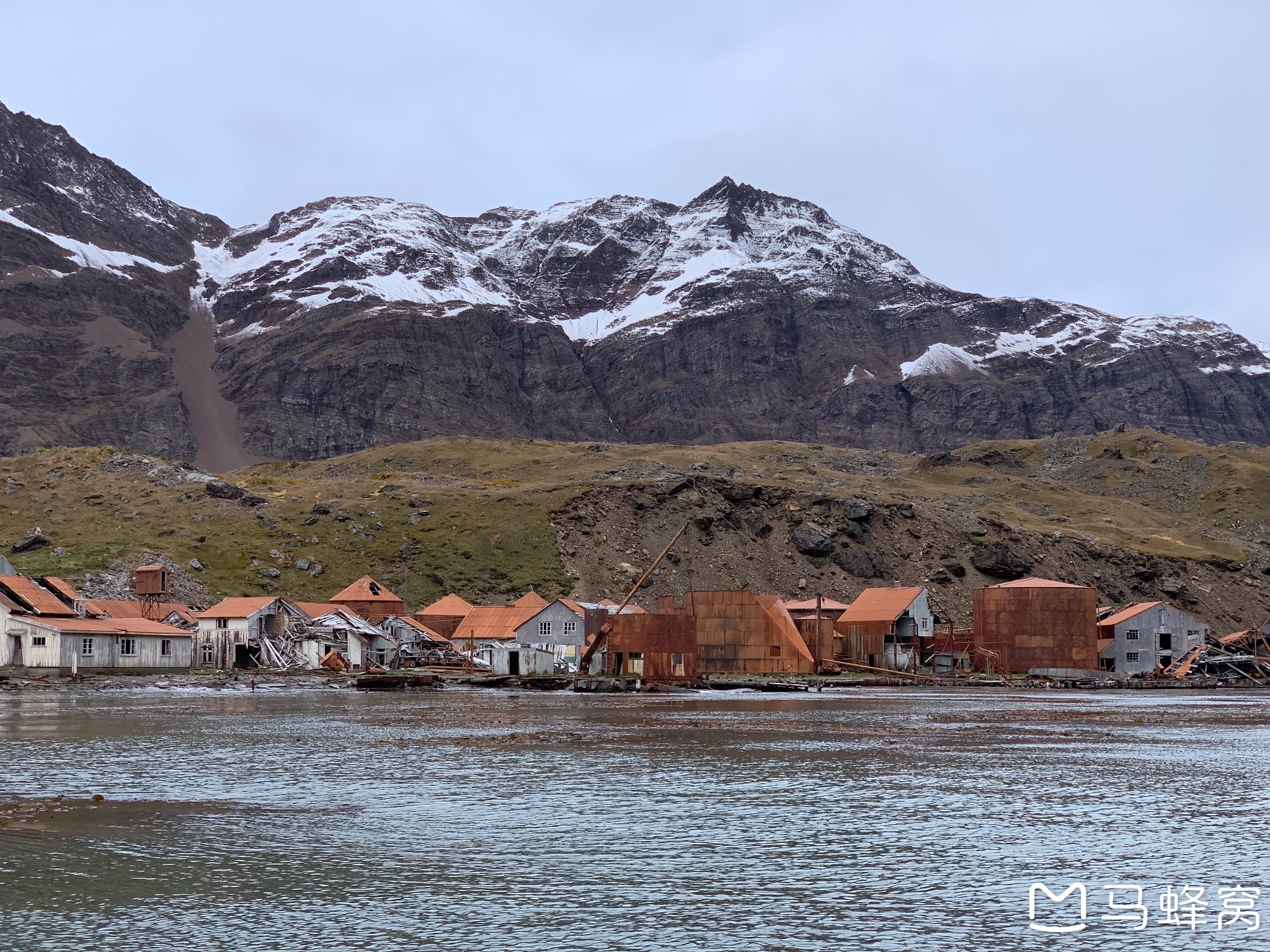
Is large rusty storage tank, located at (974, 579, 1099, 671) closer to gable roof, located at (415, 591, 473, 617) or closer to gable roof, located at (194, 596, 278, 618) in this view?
gable roof, located at (415, 591, 473, 617)

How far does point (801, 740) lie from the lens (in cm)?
5212

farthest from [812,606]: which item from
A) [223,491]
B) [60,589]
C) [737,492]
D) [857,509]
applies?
[223,491]

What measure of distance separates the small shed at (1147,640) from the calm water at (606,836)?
75365 mm

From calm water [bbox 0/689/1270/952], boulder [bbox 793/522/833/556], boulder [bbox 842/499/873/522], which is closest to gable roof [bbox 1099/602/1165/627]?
boulder [bbox 793/522/833/556]

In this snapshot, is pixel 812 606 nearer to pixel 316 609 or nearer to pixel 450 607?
pixel 450 607

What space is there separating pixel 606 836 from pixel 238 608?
82.0 m

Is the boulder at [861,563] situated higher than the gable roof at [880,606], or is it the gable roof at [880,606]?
the boulder at [861,563]

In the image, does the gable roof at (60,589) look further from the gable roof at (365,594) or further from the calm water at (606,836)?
the calm water at (606,836)

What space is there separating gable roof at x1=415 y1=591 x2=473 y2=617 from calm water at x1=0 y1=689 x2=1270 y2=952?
69795 mm

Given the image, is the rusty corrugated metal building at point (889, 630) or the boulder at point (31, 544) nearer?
the rusty corrugated metal building at point (889, 630)

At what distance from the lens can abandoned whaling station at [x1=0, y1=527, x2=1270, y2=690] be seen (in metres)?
95.6

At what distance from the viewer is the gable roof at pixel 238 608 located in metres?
103

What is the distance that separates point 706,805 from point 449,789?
7492 mm

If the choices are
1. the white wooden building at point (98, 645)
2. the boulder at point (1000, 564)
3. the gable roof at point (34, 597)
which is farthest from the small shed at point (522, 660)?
the boulder at point (1000, 564)
